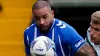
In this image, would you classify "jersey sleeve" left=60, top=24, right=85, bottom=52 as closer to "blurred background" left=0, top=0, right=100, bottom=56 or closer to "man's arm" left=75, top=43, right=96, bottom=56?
"man's arm" left=75, top=43, right=96, bottom=56

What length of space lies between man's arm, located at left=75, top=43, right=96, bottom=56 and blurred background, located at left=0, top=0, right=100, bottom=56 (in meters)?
4.37

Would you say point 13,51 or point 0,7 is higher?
point 0,7

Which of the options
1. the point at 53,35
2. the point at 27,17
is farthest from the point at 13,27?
the point at 53,35

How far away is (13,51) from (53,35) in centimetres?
510

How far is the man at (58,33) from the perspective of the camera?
6930 mm

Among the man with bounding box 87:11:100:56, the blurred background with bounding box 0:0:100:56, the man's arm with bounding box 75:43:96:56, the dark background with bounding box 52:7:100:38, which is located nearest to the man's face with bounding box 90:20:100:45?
the man with bounding box 87:11:100:56

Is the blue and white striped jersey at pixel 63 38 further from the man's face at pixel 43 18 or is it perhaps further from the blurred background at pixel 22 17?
the blurred background at pixel 22 17

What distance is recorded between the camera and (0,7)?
1265 centimetres

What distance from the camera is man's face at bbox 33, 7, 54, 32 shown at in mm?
6885

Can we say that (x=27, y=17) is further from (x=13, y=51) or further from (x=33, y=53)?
(x=33, y=53)

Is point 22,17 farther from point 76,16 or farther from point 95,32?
point 95,32

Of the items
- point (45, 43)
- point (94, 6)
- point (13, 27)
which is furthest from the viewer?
point (13, 27)

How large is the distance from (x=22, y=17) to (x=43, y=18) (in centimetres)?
583

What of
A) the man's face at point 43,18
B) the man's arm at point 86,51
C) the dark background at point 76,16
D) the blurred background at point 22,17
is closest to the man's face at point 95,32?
the man's arm at point 86,51
